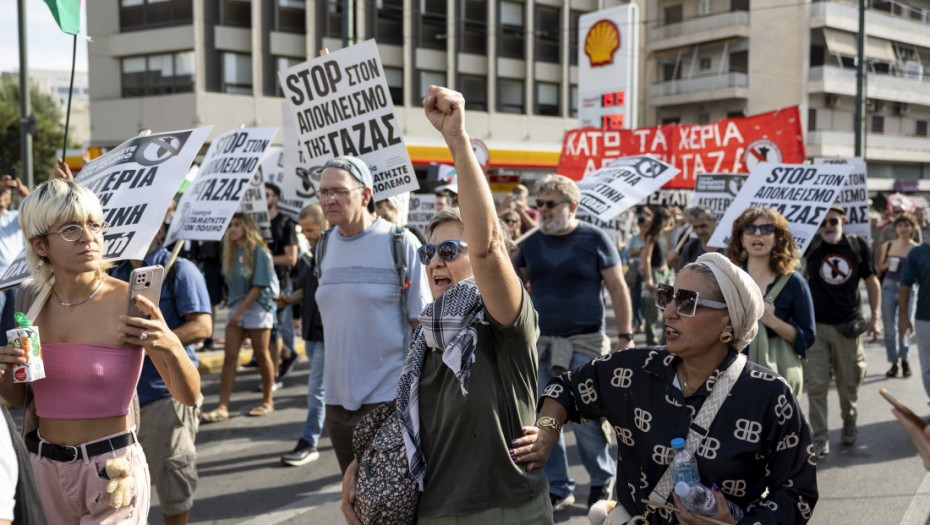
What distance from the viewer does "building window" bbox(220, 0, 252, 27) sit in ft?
100

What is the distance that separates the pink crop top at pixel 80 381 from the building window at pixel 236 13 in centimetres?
2981

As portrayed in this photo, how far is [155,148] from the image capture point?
13.3ft

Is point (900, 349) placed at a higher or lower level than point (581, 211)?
lower

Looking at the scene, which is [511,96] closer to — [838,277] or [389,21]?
[389,21]

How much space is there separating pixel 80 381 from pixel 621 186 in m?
5.73

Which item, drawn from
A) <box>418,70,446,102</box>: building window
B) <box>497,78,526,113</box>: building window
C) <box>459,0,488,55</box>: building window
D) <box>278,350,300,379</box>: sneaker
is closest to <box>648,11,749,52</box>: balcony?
<box>497,78,526,113</box>: building window

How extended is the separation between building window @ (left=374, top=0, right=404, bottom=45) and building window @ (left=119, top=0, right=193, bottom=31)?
7251mm

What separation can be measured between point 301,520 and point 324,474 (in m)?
0.97

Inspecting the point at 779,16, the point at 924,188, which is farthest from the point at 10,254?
the point at 924,188

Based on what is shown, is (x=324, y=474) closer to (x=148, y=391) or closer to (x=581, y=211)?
(x=148, y=391)

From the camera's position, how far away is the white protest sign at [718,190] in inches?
359

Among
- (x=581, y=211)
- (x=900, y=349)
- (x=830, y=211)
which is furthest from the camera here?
(x=900, y=349)

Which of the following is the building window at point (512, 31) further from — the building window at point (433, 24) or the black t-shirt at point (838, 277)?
the black t-shirt at point (838, 277)

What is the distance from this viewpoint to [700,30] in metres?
45.4
